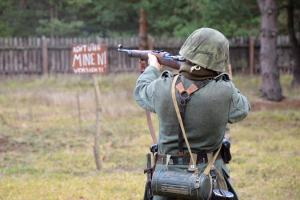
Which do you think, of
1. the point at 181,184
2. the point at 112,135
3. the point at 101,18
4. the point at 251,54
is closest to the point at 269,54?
the point at 112,135

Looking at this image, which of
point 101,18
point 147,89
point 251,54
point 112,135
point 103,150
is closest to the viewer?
point 147,89

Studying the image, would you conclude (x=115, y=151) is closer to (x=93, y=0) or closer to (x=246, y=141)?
(x=246, y=141)

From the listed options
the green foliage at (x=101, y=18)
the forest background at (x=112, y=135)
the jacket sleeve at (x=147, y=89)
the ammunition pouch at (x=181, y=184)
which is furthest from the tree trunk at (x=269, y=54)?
the ammunition pouch at (x=181, y=184)

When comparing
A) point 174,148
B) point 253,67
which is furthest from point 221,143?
point 253,67

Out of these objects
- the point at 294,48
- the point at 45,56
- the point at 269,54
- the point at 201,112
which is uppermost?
the point at 201,112

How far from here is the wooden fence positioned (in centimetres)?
2423

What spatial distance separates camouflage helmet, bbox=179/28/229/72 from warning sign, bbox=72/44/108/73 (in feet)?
16.7

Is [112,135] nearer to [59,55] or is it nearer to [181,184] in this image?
[181,184]

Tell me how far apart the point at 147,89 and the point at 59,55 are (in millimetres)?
20831

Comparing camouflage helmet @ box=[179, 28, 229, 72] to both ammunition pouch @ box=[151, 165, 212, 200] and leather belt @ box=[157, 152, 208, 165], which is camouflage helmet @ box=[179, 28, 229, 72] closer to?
leather belt @ box=[157, 152, 208, 165]

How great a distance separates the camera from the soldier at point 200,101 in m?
3.70

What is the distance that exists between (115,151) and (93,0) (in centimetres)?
2060

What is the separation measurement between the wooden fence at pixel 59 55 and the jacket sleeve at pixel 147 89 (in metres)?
20.3

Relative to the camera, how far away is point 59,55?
24.4 meters
